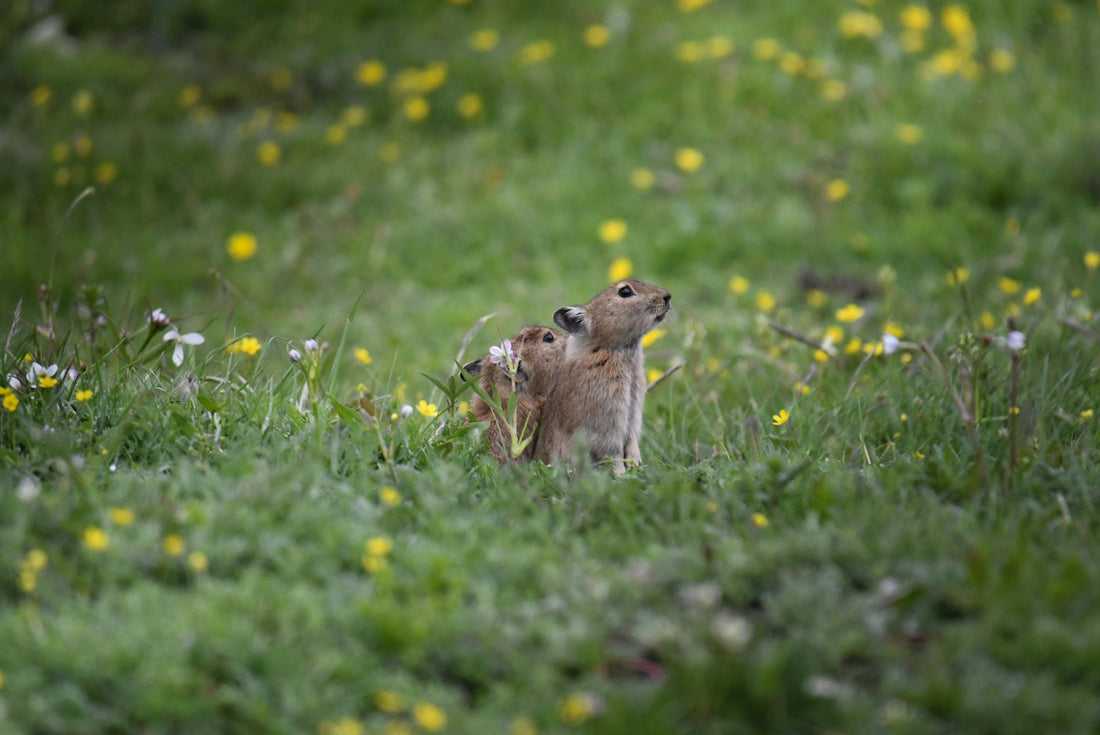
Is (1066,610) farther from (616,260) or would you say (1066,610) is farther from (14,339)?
(616,260)

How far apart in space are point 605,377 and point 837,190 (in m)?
4.36

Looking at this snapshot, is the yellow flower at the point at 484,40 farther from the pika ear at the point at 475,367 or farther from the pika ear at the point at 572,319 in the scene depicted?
the pika ear at the point at 475,367

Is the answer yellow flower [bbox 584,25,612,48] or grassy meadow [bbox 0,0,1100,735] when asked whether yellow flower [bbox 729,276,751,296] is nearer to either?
grassy meadow [bbox 0,0,1100,735]

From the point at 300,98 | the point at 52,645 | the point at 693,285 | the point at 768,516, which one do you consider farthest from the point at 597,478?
the point at 300,98

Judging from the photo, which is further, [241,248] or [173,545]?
[241,248]

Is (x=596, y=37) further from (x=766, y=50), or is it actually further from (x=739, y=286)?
(x=739, y=286)

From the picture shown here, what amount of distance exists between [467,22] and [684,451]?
7.36m

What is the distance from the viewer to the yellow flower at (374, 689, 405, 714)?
9.34 feet

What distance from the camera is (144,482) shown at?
3729 mm

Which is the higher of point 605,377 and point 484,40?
point 484,40

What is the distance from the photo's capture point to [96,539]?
127 inches

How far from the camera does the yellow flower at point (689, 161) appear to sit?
9.00m

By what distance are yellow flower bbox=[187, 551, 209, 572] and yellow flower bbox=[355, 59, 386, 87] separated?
25.3ft

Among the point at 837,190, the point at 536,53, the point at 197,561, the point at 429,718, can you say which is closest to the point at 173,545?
the point at 197,561
